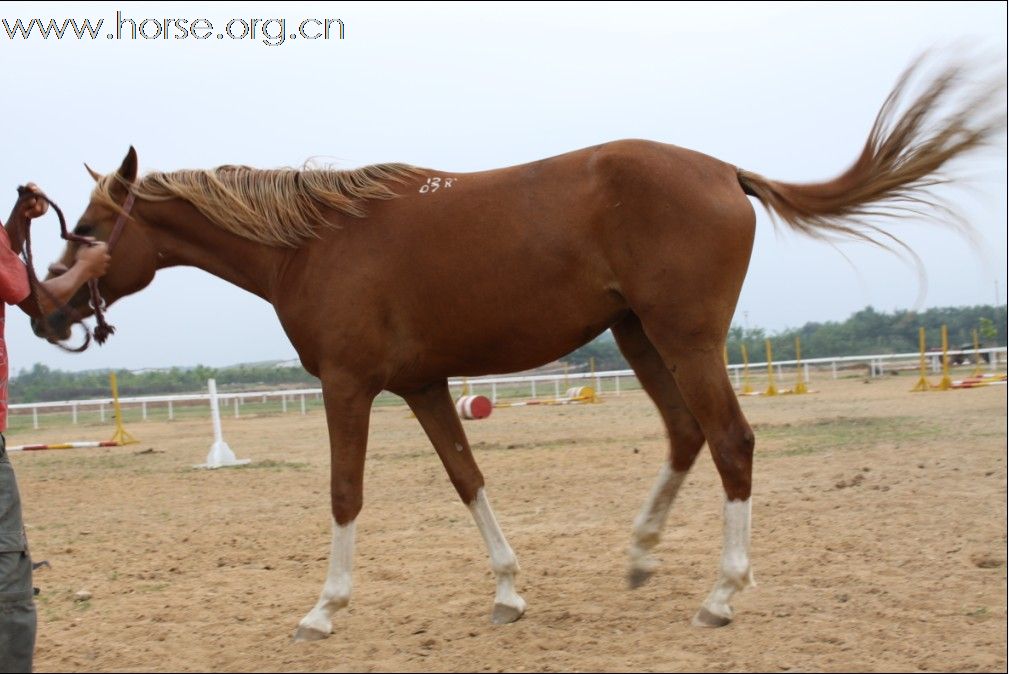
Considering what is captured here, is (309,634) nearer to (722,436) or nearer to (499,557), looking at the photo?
(499,557)

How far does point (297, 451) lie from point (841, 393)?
14149 millimetres

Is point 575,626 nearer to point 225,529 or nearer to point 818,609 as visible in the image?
point 818,609

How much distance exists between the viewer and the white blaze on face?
13.9 ft

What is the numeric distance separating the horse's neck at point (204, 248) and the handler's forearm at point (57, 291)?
1001 millimetres

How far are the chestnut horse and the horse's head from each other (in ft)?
0.03

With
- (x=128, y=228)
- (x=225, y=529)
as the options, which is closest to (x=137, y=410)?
(x=225, y=529)

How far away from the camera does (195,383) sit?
49.8 m

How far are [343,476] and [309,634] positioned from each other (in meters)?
0.72

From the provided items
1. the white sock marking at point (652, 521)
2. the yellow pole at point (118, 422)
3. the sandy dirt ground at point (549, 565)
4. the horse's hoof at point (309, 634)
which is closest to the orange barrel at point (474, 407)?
the sandy dirt ground at point (549, 565)

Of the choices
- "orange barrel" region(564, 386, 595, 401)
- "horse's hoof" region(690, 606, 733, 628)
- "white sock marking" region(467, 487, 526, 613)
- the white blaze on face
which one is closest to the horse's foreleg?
the white blaze on face

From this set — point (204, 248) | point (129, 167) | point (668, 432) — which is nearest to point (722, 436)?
point (668, 432)

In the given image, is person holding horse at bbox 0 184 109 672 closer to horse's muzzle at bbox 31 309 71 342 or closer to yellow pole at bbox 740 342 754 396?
horse's muzzle at bbox 31 309 71 342

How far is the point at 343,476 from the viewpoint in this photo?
14.3 ft

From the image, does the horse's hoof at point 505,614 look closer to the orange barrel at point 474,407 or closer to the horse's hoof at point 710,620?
the horse's hoof at point 710,620
